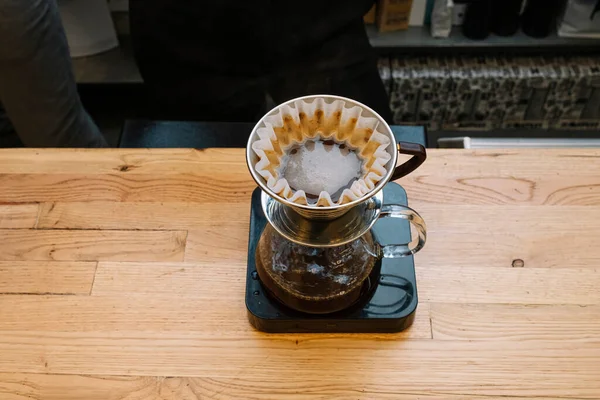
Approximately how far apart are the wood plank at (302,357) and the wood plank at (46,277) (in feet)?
0.25

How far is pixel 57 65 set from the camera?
1.49 m

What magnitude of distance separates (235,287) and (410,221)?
0.99 feet

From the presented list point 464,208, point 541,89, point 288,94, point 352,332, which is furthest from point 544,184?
point 541,89

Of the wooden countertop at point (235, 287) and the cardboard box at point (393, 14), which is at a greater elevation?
the wooden countertop at point (235, 287)

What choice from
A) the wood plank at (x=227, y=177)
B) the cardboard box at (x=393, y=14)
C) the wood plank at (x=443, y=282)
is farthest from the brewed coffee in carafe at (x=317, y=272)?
the cardboard box at (x=393, y=14)

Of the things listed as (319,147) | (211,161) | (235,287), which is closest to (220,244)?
(235,287)

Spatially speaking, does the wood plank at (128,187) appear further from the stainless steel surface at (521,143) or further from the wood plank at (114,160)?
the stainless steel surface at (521,143)

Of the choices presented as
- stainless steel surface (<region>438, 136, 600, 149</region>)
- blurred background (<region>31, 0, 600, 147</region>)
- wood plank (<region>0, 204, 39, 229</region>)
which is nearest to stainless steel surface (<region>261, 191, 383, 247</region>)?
wood plank (<region>0, 204, 39, 229</region>)

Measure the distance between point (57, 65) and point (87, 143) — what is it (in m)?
0.26

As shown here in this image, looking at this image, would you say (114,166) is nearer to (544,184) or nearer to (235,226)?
(235,226)

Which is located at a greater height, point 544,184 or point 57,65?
point 544,184

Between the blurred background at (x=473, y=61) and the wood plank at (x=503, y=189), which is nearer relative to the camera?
the wood plank at (x=503, y=189)

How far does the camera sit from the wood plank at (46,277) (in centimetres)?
94

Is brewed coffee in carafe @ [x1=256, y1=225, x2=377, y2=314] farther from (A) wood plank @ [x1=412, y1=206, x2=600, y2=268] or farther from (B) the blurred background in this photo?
(B) the blurred background
